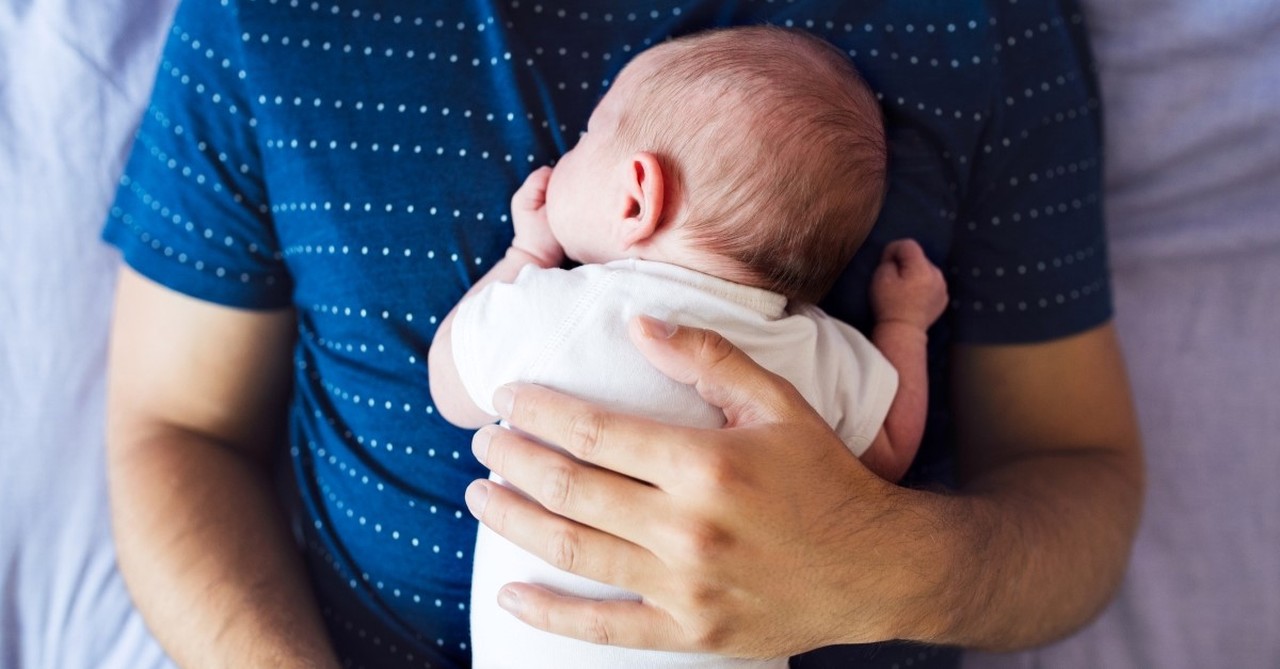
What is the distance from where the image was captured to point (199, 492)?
3.39ft

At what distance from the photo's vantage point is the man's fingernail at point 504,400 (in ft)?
2.54

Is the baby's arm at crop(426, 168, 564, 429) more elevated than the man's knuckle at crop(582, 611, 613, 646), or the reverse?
the baby's arm at crop(426, 168, 564, 429)

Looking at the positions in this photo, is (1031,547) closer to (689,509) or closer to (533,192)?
(689,509)

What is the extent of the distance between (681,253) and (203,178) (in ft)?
1.75

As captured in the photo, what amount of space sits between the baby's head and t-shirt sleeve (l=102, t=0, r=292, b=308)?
14.3 inches

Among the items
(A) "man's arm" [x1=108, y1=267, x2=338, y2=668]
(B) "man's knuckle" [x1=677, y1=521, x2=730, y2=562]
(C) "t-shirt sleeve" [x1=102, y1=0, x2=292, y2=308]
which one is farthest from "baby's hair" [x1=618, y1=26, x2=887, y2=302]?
(A) "man's arm" [x1=108, y1=267, x2=338, y2=668]

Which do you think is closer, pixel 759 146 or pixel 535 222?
pixel 759 146

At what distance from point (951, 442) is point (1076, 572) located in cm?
20

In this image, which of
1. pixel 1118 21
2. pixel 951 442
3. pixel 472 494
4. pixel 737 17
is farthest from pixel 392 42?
pixel 1118 21

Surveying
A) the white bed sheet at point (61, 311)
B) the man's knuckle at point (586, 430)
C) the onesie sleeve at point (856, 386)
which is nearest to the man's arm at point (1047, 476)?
the onesie sleeve at point (856, 386)

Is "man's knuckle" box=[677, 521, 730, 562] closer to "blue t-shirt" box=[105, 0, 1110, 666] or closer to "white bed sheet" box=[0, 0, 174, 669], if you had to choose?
"blue t-shirt" box=[105, 0, 1110, 666]

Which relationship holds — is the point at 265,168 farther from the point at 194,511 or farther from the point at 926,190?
the point at 926,190

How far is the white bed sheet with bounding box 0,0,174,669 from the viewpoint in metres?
1.15

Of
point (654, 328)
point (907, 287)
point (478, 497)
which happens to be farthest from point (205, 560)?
point (907, 287)
